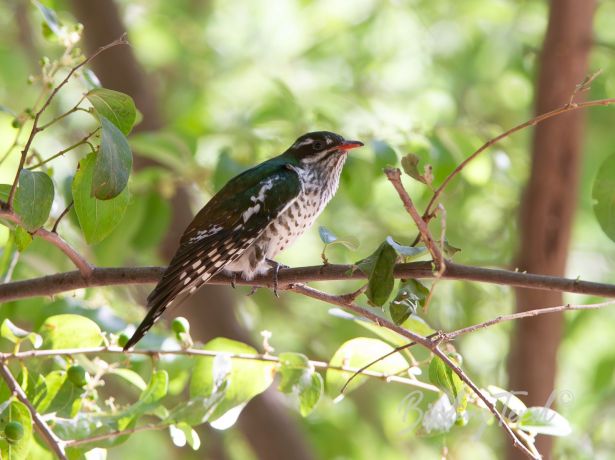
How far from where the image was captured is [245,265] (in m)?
3.23

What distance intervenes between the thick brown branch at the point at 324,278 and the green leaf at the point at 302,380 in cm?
24

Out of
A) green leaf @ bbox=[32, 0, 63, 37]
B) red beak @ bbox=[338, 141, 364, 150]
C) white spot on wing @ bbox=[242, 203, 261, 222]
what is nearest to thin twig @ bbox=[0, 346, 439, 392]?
white spot on wing @ bbox=[242, 203, 261, 222]

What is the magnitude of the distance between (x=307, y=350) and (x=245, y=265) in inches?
104

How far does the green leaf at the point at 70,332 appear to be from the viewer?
8.38 feet

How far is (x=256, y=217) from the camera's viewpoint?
3.20 metres

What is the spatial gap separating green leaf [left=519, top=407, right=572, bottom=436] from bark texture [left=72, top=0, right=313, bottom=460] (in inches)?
110

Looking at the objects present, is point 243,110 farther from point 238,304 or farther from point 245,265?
point 245,265

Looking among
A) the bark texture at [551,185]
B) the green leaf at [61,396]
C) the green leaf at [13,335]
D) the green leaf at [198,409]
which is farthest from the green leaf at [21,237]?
the bark texture at [551,185]

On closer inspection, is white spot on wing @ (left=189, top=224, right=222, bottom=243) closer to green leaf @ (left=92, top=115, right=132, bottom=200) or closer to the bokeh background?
the bokeh background

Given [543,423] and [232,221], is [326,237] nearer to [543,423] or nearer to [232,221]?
[543,423]

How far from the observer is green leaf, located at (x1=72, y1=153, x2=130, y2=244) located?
2.26 metres

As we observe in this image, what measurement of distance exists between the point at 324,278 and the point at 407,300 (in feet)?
0.77

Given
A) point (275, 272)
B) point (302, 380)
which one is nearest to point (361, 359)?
point (302, 380)

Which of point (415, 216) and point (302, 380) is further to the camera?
point (302, 380)
